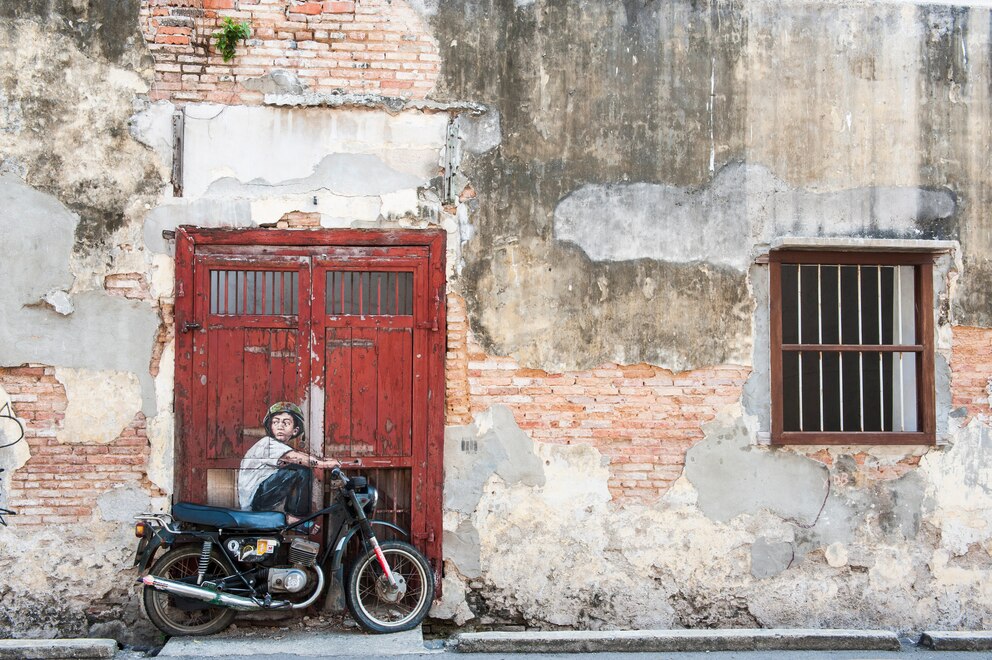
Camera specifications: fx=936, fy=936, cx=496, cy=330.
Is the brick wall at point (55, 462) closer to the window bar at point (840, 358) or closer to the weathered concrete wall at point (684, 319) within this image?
the weathered concrete wall at point (684, 319)

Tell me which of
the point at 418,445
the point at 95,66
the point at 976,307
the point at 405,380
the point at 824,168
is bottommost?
the point at 418,445

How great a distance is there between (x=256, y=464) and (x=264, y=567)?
66 cm

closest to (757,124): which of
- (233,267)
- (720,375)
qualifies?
(720,375)

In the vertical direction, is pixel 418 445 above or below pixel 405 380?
below

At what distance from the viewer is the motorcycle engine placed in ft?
18.8

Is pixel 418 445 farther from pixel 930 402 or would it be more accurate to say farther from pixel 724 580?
pixel 930 402

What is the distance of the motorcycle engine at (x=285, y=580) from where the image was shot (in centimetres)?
572

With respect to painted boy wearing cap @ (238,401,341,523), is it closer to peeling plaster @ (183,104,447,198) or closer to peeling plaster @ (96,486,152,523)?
peeling plaster @ (96,486,152,523)

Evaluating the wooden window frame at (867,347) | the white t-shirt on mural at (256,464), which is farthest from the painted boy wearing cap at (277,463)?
the wooden window frame at (867,347)

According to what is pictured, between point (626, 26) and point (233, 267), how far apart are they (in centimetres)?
309

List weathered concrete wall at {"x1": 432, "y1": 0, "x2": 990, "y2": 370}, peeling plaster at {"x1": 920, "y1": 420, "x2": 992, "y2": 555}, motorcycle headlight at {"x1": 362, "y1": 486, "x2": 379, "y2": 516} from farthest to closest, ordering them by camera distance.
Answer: peeling plaster at {"x1": 920, "y1": 420, "x2": 992, "y2": 555}
weathered concrete wall at {"x1": 432, "y1": 0, "x2": 990, "y2": 370}
motorcycle headlight at {"x1": 362, "y1": 486, "x2": 379, "y2": 516}

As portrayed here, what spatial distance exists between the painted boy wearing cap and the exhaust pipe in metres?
0.58

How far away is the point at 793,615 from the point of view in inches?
247

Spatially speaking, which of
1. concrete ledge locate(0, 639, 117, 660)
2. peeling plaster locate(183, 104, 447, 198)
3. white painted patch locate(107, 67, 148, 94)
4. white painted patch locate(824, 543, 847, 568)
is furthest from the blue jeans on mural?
white painted patch locate(824, 543, 847, 568)
